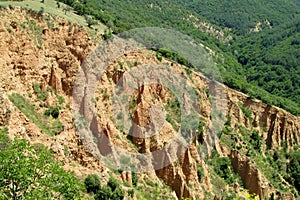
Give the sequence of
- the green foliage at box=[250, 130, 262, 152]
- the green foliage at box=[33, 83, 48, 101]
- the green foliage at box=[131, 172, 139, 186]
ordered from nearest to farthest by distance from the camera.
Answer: the green foliage at box=[131, 172, 139, 186] → the green foliage at box=[33, 83, 48, 101] → the green foliage at box=[250, 130, 262, 152]

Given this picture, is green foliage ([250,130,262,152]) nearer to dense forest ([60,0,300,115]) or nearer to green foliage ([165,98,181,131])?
dense forest ([60,0,300,115])

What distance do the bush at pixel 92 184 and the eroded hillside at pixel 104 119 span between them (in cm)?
95

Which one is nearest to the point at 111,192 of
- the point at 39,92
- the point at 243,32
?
the point at 39,92

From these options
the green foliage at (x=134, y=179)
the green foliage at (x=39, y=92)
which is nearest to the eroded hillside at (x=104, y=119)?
the green foliage at (x=39, y=92)

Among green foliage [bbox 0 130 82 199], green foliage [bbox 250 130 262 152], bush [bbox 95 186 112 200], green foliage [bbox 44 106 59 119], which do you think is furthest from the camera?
green foliage [bbox 250 130 262 152]

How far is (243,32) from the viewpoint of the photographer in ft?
444

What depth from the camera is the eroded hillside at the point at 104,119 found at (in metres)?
25.8

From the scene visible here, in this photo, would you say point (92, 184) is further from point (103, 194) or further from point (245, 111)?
point (245, 111)

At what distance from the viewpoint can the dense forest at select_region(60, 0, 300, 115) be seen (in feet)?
220

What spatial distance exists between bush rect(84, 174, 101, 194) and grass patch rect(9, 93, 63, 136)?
4.78 meters

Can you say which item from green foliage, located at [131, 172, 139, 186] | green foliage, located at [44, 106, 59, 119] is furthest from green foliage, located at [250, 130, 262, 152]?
green foliage, located at [44, 106, 59, 119]

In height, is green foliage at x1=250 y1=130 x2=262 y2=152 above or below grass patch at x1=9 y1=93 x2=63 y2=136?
below

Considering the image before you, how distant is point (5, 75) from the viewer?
2588 centimetres

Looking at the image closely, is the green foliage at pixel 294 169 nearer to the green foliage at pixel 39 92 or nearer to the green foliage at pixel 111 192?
the green foliage at pixel 111 192
